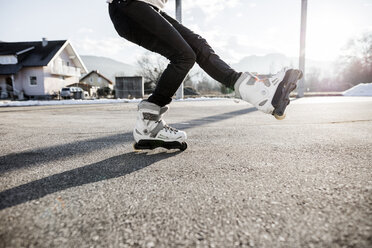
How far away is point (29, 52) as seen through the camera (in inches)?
1013

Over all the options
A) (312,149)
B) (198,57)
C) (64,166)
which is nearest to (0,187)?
(64,166)

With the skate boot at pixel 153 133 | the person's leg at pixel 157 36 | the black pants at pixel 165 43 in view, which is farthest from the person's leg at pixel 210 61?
the skate boot at pixel 153 133

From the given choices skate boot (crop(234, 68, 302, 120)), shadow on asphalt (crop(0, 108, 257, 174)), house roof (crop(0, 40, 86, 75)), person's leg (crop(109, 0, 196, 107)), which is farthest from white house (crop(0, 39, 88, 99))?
skate boot (crop(234, 68, 302, 120))

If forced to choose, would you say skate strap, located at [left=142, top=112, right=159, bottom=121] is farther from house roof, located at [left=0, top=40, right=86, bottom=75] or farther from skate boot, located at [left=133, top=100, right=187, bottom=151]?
house roof, located at [left=0, top=40, right=86, bottom=75]

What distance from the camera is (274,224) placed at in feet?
1.95

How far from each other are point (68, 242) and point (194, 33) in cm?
153

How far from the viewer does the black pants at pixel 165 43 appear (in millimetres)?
1369

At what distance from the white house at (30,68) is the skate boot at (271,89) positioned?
27.4m

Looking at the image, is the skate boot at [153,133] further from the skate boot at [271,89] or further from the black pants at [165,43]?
the skate boot at [271,89]

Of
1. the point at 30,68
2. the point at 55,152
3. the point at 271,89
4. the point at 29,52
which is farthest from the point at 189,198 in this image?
the point at 29,52

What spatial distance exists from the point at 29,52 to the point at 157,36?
31.2m

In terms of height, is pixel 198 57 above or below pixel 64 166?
above

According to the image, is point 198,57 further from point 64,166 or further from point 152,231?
point 152,231

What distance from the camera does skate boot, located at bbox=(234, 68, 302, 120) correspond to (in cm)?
144
